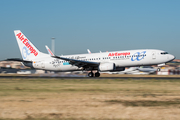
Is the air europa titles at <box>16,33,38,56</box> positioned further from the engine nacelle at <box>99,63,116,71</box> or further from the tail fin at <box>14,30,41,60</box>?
the engine nacelle at <box>99,63,116,71</box>

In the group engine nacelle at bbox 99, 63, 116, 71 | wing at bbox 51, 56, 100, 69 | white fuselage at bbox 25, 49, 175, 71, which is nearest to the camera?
engine nacelle at bbox 99, 63, 116, 71

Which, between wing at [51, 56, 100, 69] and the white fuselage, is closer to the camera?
Answer: the white fuselage

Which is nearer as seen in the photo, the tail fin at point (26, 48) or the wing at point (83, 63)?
the wing at point (83, 63)

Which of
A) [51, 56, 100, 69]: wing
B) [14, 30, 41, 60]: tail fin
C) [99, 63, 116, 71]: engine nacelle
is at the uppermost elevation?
[14, 30, 41, 60]: tail fin

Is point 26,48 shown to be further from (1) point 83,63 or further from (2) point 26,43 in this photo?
(1) point 83,63

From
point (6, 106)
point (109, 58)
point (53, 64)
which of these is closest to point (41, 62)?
point (53, 64)

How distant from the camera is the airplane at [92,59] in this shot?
36188mm

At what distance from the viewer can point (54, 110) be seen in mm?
10523

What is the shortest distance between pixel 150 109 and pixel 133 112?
103cm

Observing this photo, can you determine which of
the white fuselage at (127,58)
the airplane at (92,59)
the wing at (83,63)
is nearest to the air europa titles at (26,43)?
the airplane at (92,59)

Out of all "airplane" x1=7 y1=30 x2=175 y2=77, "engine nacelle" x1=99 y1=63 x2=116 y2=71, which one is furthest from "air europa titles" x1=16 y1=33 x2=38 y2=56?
"engine nacelle" x1=99 y1=63 x2=116 y2=71

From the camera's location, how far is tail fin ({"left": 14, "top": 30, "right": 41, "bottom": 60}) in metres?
41.3

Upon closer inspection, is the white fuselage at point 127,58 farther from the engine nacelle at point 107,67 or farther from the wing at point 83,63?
the engine nacelle at point 107,67

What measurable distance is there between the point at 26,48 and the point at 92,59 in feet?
38.9
